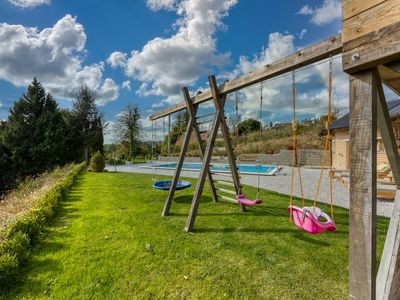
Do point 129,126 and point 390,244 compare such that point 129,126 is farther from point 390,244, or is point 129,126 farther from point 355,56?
point 390,244

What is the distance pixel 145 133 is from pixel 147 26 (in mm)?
22312

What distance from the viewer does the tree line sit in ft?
58.6

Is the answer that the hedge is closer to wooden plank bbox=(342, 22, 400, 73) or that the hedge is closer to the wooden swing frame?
the wooden swing frame

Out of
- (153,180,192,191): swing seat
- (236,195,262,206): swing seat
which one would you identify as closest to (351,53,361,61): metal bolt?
(236,195,262,206): swing seat

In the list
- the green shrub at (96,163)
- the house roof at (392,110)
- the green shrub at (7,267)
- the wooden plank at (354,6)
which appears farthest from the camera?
the green shrub at (96,163)

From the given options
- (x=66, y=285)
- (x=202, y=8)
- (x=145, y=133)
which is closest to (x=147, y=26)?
(x=202, y=8)

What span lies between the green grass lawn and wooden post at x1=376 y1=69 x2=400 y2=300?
0.95 m

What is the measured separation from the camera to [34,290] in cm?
252

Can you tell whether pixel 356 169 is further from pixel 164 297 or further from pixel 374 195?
pixel 164 297

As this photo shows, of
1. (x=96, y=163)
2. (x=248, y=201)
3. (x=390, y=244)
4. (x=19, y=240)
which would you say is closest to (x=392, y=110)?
(x=248, y=201)

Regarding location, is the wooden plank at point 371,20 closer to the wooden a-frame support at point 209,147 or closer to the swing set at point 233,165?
the swing set at point 233,165

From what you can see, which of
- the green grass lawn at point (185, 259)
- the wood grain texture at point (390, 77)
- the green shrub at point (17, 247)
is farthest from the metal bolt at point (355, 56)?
the green shrub at point (17, 247)

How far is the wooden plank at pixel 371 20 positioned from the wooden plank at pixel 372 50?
34 mm

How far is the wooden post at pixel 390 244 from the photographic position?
1.52 m
